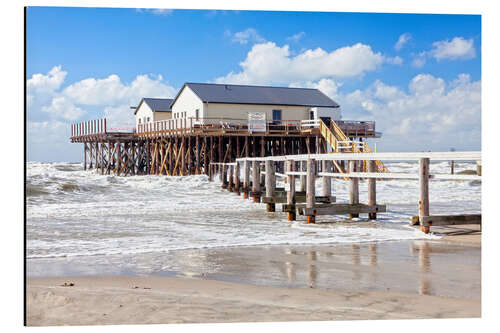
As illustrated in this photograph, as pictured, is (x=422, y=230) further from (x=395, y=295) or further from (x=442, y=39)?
(x=395, y=295)

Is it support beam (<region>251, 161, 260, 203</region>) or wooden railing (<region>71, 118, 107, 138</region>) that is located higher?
wooden railing (<region>71, 118, 107, 138</region>)

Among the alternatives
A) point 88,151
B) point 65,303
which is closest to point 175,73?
point 65,303

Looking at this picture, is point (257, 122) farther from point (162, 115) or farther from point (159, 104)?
point (159, 104)

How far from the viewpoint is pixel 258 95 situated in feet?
121

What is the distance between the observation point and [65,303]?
4.83m

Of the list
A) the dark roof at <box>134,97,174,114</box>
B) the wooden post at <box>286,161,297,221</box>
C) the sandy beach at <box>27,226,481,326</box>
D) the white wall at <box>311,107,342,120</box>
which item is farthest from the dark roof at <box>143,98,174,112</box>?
the sandy beach at <box>27,226,481,326</box>

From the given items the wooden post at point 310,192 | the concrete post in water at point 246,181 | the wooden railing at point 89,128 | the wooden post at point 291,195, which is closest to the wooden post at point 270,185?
the wooden post at point 291,195

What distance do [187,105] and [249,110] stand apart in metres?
4.24

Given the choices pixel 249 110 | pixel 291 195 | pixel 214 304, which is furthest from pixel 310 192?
pixel 249 110

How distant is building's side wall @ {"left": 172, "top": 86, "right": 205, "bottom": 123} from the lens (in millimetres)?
35312

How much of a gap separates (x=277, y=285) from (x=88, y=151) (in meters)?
46.8

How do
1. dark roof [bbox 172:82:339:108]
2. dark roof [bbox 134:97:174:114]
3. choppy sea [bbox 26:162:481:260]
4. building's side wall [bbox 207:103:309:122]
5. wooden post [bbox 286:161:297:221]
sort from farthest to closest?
1. dark roof [bbox 134:97:174:114]
2. dark roof [bbox 172:82:339:108]
3. building's side wall [bbox 207:103:309:122]
4. wooden post [bbox 286:161:297:221]
5. choppy sea [bbox 26:162:481:260]

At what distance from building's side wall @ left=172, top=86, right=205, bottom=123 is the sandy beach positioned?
1115 inches

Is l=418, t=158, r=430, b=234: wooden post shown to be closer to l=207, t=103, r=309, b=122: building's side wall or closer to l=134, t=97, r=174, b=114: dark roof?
l=207, t=103, r=309, b=122: building's side wall
